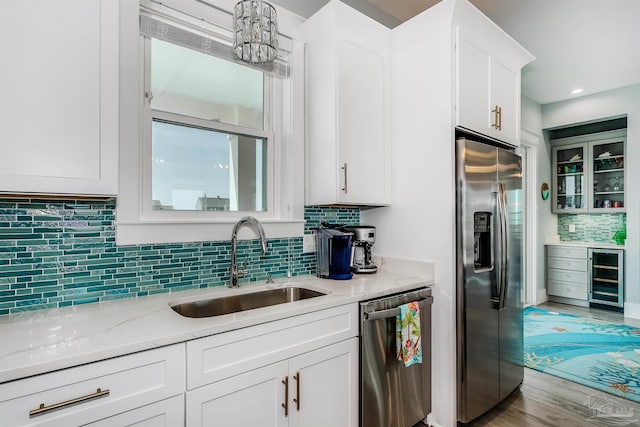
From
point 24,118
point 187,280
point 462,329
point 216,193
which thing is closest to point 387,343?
point 462,329

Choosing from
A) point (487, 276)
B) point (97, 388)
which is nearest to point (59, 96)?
point (97, 388)

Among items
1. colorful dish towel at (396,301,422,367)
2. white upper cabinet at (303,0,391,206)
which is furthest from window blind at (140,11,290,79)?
colorful dish towel at (396,301,422,367)

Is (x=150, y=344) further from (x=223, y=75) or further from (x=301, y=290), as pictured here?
(x=223, y=75)

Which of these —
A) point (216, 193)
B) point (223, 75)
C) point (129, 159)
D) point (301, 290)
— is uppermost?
point (223, 75)

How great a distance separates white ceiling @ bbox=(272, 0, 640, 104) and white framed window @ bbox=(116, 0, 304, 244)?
1.78 feet

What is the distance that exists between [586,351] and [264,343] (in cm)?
338

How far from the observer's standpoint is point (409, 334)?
186cm

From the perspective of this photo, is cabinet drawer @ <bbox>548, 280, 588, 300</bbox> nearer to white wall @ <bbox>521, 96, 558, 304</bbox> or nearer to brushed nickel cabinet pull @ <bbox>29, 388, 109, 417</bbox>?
white wall @ <bbox>521, 96, 558, 304</bbox>

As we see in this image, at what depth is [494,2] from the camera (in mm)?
2709

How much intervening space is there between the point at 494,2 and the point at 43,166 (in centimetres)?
315

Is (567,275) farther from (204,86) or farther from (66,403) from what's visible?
(66,403)

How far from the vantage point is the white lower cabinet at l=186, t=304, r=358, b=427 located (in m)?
1.21

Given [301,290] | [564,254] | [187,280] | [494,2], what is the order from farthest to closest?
[564,254] < [494,2] < [301,290] < [187,280]

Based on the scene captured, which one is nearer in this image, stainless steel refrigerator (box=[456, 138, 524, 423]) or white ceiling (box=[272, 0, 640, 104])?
stainless steel refrigerator (box=[456, 138, 524, 423])
